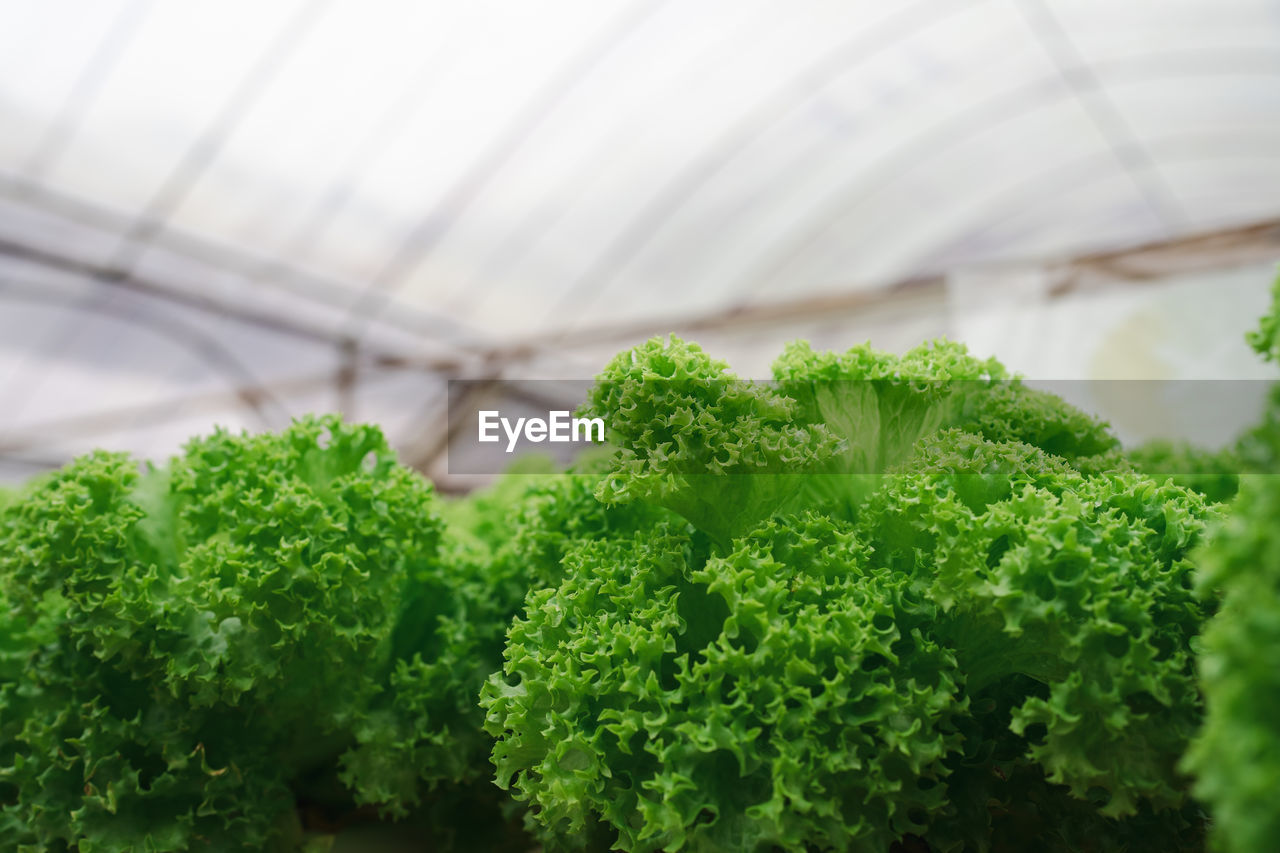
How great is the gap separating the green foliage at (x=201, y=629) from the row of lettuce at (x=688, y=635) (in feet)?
0.03

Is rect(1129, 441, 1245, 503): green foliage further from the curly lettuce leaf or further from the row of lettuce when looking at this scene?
the curly lettuce leaf

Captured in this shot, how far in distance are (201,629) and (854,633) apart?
60.6 inches

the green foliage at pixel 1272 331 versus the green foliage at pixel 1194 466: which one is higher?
the green foliage at pixel 1272 331

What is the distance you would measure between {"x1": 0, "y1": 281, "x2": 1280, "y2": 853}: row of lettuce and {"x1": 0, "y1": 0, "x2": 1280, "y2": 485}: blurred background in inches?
150

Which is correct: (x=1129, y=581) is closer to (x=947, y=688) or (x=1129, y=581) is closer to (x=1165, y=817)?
(x=947, y=688)

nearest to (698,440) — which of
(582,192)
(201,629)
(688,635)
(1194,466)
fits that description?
(688,635)

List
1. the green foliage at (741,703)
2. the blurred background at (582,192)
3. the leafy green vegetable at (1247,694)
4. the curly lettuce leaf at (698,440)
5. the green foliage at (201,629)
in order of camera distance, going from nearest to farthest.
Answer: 1. the leafy green vegetable at (1247,694)
2. the green foliage at (741,703)
3. the curly lettuce leaf at (698,440)
4. the green foliage at (201,629)
5. the blurred background at (582,192)

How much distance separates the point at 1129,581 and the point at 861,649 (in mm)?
495

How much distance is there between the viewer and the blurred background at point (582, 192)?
6.39m

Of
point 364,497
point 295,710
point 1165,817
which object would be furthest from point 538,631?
point 1165,817

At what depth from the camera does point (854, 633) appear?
69.5 inches

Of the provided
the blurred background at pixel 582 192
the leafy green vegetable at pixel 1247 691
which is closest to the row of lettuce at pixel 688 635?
the leafy green vegetable at pixel 1247 691

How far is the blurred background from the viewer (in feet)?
21.0

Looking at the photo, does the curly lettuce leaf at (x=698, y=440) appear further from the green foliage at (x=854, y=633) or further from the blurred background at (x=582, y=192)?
the blurred background at (x=582, y=192)
